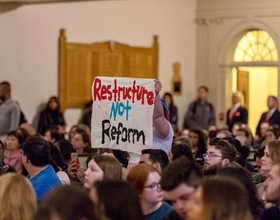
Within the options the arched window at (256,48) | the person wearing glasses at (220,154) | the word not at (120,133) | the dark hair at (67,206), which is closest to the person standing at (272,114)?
the arched window at (256,48)

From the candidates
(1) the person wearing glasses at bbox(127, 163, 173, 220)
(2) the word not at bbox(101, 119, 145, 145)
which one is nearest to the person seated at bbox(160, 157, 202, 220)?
(1) the person wearing glasses at bbox(127, 163, 173, 220)

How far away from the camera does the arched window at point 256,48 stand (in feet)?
63.1

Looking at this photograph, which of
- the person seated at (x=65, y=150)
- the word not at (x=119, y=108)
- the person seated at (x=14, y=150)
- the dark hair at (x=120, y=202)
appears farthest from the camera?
the person seated at (x=14, y=150)

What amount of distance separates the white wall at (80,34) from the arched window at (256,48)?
3.46 ft

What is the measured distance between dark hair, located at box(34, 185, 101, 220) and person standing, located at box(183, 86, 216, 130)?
591 inches

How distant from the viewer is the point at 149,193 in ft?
18.8

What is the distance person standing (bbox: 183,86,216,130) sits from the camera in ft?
63.5

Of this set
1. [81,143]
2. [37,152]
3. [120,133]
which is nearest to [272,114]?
[81,143]

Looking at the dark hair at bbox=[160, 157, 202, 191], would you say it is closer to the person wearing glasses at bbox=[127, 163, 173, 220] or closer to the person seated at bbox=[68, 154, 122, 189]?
the person wearing glasses at bbox=[127, 163, 173, 220]

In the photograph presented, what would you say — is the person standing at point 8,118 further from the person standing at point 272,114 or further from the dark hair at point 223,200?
the dark hair at point 223,200

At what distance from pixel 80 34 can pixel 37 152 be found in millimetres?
10622

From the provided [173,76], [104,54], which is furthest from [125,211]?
[173,76]

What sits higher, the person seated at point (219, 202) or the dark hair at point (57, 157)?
the person seated at point (219, 202)

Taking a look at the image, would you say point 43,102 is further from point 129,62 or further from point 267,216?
point 267,216
